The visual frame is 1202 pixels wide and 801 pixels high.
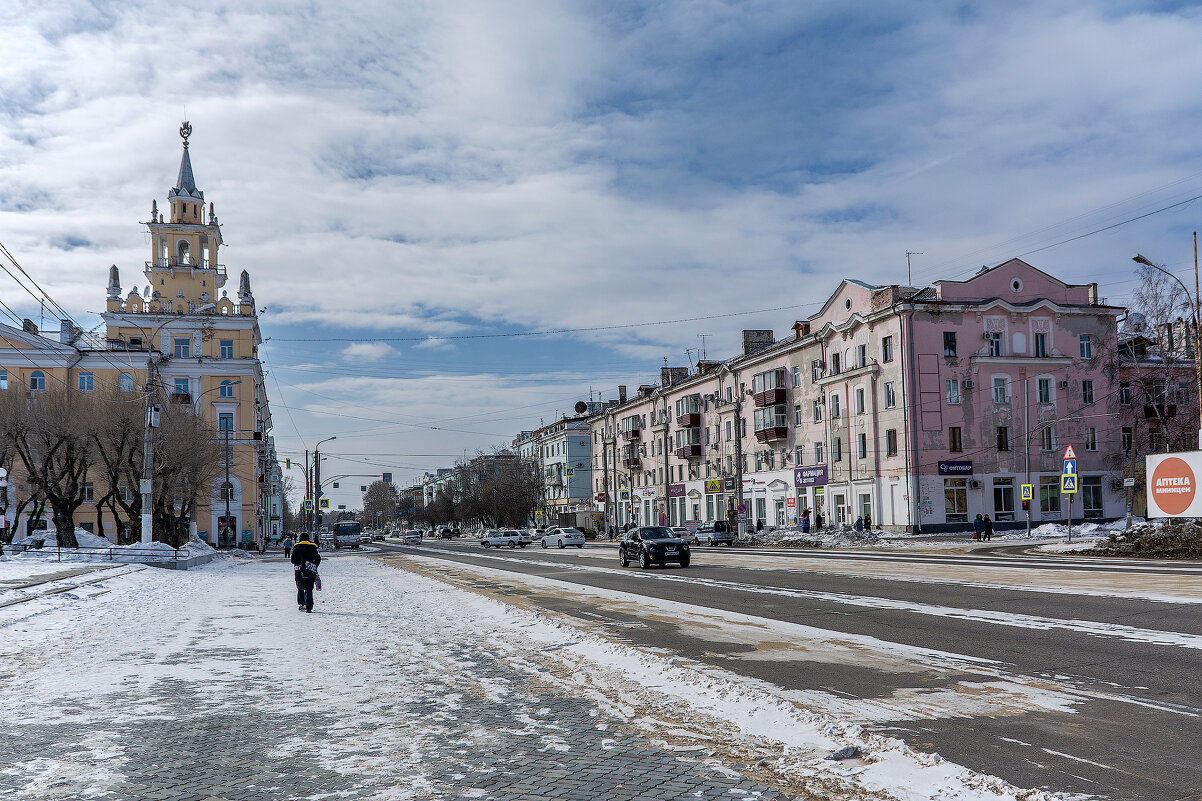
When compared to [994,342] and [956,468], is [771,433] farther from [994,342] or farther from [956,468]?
[994,342]

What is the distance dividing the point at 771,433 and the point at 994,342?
1745 centimetres

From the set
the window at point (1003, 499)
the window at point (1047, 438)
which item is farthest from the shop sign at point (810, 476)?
the window at point (1047, 438)

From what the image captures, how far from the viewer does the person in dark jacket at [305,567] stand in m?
17.5

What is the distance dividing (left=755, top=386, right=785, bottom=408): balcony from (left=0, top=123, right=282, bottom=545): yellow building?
1581 inches

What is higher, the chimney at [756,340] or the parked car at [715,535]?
the chimney at [756,340]

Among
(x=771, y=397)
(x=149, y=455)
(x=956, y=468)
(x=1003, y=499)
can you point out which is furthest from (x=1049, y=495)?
(x=149, y=455)

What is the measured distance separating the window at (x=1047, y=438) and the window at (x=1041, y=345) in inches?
178

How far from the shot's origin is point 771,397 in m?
66.4

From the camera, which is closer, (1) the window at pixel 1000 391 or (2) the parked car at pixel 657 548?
(2) the parked car at pixel 657 548

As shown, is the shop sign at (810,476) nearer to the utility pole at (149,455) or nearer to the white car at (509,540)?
the white car at (509,540)

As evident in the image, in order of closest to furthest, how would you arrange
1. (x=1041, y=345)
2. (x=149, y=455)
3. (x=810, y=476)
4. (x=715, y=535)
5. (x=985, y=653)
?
1. (x=985, y=653)
2. (x=149, y=455)
3. (x=1041, y=345)
4. (x=715, y=535)
5. (x=810, y=476)

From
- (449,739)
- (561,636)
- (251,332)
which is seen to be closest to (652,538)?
(561,636)

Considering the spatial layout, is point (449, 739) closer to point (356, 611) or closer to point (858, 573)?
point (356, 611)

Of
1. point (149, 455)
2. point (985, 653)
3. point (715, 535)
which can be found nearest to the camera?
point (985, 653)
